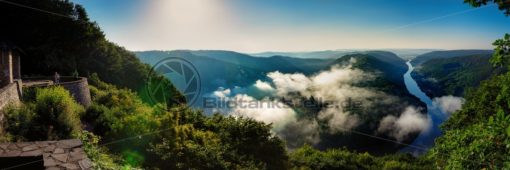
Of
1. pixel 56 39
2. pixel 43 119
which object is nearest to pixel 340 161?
pixel 56 39

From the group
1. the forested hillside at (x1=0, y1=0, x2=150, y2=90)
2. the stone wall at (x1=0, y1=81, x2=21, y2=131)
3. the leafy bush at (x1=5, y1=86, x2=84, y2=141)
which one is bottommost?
the leafy bush at (x1=5, y1=86, x2=84, y2=141)

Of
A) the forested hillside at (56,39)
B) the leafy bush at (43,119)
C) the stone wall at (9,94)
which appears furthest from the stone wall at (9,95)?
the forested hillside at (56,39)

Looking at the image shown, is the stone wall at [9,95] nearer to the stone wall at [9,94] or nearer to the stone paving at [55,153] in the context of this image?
the stone wall at [9,94]

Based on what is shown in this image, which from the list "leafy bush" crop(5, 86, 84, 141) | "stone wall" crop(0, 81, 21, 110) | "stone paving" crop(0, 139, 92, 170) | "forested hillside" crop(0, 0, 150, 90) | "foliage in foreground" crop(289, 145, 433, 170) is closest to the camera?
"stone paving" crop(0, 139, 92, 170)

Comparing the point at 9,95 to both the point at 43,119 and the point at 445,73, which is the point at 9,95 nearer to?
the point at 43,119

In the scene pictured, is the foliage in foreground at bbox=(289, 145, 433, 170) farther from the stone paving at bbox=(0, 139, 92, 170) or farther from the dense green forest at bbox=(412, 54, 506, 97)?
the stone paving at bbox=(0, 139, 92, 170)

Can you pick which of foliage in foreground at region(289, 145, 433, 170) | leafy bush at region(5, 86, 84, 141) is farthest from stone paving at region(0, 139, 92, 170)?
foliage in foreground at region(289, 145, 433, 170)

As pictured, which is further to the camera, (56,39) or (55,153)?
(56,39)

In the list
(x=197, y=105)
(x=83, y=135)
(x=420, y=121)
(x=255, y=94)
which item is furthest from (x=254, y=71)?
(x=83, y=135)

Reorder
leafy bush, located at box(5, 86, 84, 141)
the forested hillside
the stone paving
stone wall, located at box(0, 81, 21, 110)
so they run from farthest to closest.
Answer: the forested hillside
stone wall, located at box(0, 81, 21, 110)
leafy bush, located at box(5, 86, 84, 141)
the stone paving
